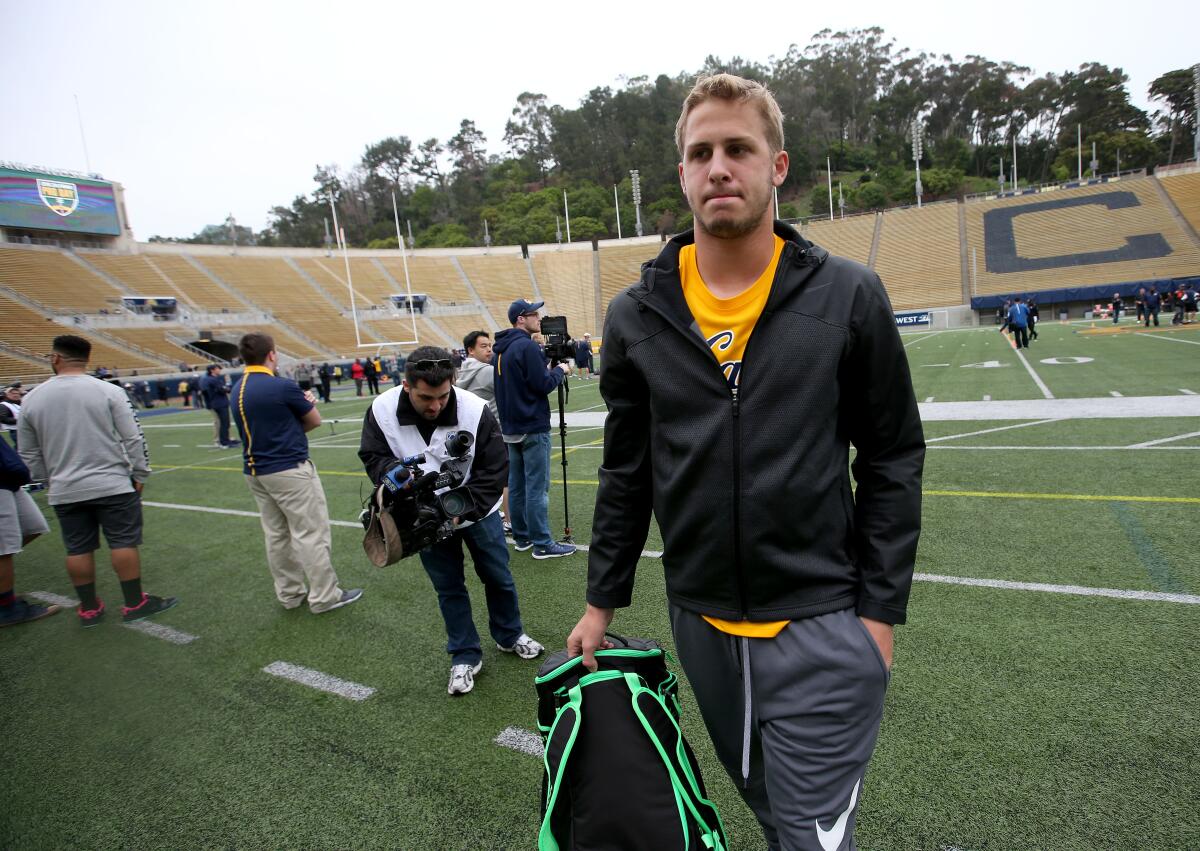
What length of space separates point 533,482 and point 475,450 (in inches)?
75.9

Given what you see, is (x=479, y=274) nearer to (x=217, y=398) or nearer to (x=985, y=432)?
(x=217, y=398)

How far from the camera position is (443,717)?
3139mm

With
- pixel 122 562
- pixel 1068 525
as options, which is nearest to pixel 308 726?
pixel 122 562

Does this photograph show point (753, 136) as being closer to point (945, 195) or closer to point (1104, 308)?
point (1104, 308)

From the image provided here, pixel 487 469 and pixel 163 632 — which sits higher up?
pixel 487 469

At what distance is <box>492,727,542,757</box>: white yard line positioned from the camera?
9.27 ft

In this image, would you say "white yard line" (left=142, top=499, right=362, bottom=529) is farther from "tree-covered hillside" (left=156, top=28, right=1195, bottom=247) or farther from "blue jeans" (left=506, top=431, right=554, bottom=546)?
"tree-covered hillside" (left=156, top=28, right=1195, bottom=247)

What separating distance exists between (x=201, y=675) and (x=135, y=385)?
102 ft

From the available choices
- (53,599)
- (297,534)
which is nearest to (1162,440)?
(297,534)

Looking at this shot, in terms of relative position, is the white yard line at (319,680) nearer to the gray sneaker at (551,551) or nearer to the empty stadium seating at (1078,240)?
the gray sneaker at (551,551)

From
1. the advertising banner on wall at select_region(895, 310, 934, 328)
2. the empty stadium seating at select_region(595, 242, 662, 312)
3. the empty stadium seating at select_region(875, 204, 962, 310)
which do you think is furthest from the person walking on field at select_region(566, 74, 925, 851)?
the empty stadium seating at select_region(595, 242, 662, 312)

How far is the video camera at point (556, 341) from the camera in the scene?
17.5 feet

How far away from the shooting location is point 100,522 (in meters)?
4.63

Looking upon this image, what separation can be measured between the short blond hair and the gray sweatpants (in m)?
1.06
